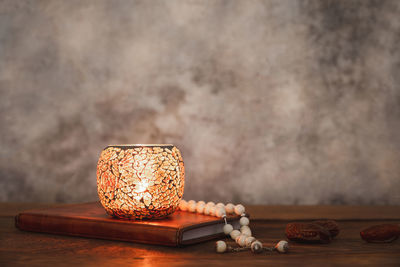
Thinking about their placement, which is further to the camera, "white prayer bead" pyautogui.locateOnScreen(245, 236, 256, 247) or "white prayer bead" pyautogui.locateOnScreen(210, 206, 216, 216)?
"white prayer bead" pyautogui.locateOnScreen(210, 206, 216, 216)

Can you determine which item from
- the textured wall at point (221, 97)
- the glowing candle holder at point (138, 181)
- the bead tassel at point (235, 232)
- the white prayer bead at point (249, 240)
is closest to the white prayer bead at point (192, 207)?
the bead tassel at point (235, 232)

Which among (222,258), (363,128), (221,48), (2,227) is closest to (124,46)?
(221,48)

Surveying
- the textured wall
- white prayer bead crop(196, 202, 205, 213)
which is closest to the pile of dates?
white prayer bead crop(196, 202, 205, 213)

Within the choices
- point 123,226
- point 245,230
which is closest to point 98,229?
point 123,226

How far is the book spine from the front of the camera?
956 millimetres

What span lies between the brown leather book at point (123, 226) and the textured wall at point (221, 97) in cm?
58

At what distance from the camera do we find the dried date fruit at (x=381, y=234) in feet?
3.26

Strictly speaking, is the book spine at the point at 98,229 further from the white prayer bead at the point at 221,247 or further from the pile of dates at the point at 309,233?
the pile of dates at the point at 309,233

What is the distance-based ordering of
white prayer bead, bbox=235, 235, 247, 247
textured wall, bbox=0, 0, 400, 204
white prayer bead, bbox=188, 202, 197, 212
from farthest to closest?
1. textured wall, bbox=0, 0, 400, 204
2. white prayer bead, bbox=188, 202, 197, 212
3. white prayer bead, bbox=235, 235, 247, 247

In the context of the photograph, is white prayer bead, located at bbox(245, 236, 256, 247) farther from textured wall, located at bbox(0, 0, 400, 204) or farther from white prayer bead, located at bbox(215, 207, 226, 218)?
textured wall, located at bbox(0, 0, 400, 204)

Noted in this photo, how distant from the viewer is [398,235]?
1.01 m

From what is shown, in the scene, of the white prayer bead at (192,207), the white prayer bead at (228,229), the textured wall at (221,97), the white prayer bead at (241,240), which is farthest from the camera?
the textured wall at (221,97)

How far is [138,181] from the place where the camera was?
3.31 ft

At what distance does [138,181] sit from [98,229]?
15 cm
